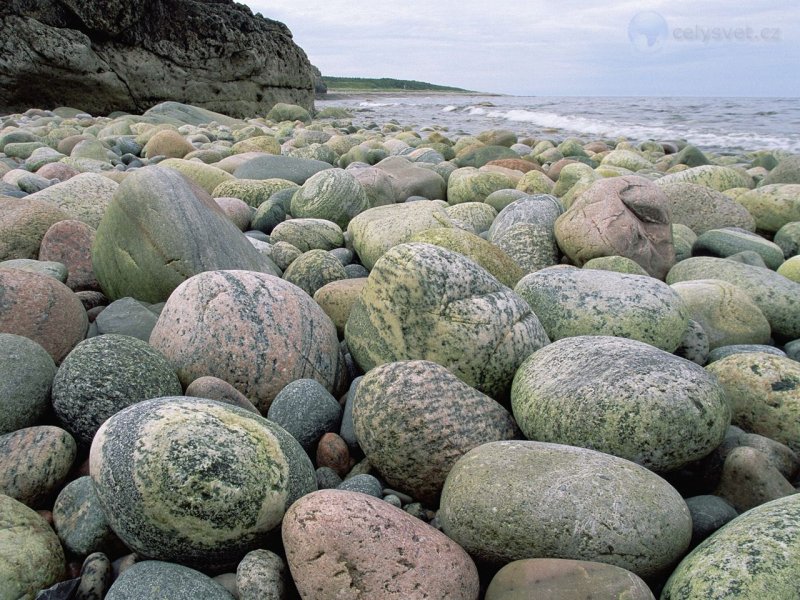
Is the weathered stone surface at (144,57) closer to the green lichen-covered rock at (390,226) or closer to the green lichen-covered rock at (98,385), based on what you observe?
the green lichen-covered rock at (390,226)

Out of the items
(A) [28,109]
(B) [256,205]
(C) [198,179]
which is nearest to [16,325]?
(B) [256,205]

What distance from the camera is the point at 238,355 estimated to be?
9.12ft

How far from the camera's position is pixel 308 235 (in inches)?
187

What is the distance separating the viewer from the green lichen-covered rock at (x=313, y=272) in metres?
3.87

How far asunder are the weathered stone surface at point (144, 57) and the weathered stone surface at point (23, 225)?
1229 cm

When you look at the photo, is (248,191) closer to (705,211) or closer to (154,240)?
(154,240)

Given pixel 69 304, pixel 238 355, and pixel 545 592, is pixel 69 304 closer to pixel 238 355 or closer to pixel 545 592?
pixel 238 355

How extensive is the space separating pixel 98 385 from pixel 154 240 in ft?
4.29

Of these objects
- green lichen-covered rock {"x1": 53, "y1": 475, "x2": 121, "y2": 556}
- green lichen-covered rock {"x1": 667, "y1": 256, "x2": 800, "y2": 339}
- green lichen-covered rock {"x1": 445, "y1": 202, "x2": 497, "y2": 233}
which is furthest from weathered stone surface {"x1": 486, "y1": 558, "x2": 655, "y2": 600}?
green lichen-covered rock {"x1": 445, "y1": 202, "x2": 497, "y2": 233}

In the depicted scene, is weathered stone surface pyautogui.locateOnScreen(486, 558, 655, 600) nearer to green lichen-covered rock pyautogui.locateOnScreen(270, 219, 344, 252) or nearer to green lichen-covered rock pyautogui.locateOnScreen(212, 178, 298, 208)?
green lichen-covered rock pyautogui.locateOnScreen(270, 219, 344, 252)

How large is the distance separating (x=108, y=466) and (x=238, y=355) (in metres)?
0.92

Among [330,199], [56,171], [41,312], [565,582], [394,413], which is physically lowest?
[565,582]

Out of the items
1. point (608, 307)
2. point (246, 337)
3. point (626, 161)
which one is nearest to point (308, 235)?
point (246, 337)

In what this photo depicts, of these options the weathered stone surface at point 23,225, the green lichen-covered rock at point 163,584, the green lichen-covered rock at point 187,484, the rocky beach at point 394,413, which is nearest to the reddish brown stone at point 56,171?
the weathered stone surface at point 23,225
